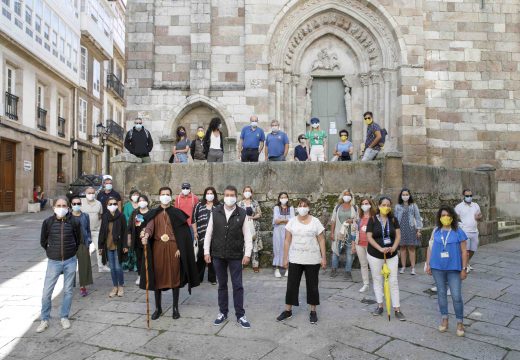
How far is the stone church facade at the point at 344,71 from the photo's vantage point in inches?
481

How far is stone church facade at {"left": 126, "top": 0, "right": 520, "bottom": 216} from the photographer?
481 inches

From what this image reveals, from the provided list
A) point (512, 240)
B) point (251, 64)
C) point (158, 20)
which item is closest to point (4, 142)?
point (158, 20)

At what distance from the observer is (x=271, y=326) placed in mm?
4887

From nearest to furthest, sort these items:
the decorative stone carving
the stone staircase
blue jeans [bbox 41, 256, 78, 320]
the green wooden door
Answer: blue jeans [bbox 41, 256, 78, 320]
the stone staircase
the decorative stone carving
the green wooden door

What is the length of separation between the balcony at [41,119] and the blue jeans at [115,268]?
54.4ft

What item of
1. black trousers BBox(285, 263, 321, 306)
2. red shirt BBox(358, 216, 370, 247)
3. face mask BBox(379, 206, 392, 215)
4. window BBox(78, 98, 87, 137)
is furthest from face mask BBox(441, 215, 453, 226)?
window BBox(78, 98, 87, 137)

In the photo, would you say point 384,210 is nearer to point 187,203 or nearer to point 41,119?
point 187,203

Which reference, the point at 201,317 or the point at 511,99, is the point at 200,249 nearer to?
the point at 201,317

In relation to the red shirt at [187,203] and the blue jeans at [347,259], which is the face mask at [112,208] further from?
the blue jeans at [347,259]

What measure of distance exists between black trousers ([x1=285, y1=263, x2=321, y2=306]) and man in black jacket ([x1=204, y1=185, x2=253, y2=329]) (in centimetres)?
55

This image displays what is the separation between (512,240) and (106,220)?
10.3 metres

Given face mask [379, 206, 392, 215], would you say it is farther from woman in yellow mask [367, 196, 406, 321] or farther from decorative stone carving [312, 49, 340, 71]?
decorative stone carving [312, 49, 340, 71]

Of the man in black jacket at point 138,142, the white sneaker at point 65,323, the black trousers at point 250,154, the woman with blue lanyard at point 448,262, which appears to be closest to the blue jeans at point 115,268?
the white sneaker at point 65,323

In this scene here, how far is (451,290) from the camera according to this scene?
15.7ft
